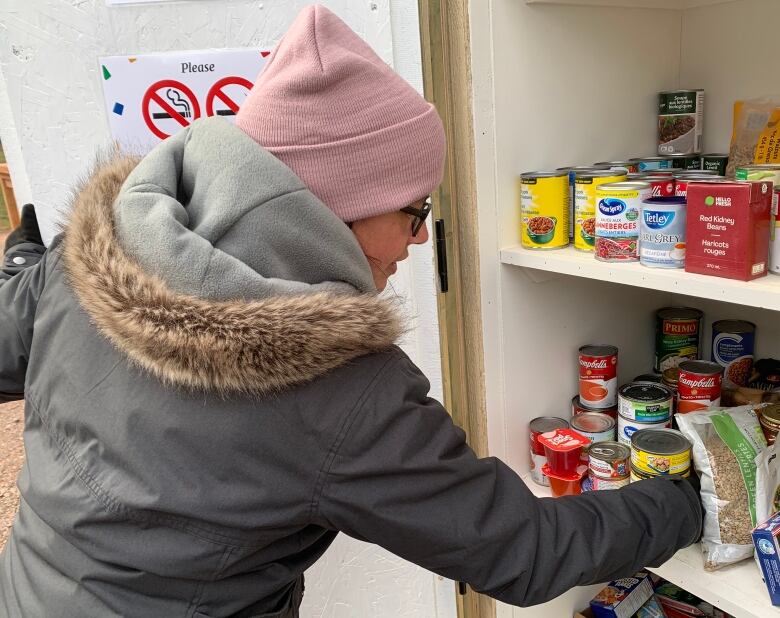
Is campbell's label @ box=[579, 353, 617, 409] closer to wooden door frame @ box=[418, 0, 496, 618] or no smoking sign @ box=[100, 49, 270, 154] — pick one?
wooden door frame @ box=[418, 0, 496, 618]

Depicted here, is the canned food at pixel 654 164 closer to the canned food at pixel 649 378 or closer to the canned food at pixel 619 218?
the canned food at pixel 619 218

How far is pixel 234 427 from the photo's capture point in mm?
613

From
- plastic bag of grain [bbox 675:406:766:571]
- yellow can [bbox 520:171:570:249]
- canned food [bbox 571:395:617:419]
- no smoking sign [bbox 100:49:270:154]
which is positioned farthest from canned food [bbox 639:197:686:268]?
no smoking sign [bbox 100:49:270:154]

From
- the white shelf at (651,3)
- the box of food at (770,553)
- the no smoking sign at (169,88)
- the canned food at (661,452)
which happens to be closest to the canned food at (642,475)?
the canned food at (661,452)

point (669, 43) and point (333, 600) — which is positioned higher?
point (669, 43)

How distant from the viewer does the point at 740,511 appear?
83 centimetres

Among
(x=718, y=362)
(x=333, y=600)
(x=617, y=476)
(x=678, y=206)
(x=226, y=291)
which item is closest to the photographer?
(x=226, y=291)

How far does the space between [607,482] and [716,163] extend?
0.53 meters

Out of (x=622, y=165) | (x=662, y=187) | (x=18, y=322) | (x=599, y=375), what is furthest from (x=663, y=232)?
(x=18, y=322)

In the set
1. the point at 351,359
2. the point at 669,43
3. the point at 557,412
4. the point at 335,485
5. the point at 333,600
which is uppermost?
the point at 669,43

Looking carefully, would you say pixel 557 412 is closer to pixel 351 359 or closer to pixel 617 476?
pixel 617 476

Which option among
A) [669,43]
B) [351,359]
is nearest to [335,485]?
[351,359]

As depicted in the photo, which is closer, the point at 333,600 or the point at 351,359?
the point at 351,359

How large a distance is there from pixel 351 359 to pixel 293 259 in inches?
4.6
